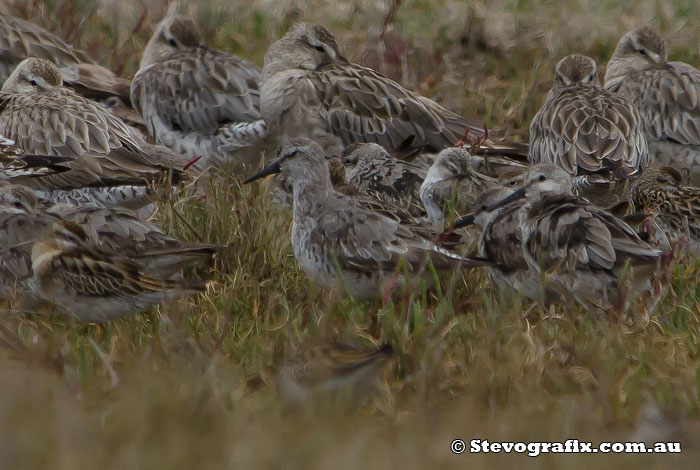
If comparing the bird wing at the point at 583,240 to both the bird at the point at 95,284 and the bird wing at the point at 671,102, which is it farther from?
the bird wing at the point at 671,102

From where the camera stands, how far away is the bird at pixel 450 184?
8.14 m

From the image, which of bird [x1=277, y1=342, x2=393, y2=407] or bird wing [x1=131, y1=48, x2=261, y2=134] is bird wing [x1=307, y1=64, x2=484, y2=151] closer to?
bird wing [x1=131, y1=48, x2=261, y2=134]

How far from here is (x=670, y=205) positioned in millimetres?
8086

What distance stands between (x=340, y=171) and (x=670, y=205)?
2.23m

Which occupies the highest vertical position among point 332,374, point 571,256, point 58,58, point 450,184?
point 332,374

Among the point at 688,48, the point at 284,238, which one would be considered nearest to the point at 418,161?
the point at 284,238

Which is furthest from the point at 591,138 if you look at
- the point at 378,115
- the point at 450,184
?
the point at 378,115

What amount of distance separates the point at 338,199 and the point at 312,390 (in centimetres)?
253

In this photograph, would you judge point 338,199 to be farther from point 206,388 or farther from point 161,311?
point 206,388

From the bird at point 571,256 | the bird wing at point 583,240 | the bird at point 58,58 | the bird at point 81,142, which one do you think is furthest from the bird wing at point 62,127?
the bird wing at point 583,240

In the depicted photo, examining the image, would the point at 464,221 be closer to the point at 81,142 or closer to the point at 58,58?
the point at 81,142

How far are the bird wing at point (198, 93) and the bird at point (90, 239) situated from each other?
2878mm

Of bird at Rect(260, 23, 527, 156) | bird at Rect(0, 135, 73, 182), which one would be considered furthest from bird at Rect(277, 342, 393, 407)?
bird at Rect(260, 23, 527, 156)

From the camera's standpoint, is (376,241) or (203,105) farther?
(203,105)
